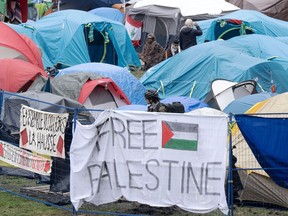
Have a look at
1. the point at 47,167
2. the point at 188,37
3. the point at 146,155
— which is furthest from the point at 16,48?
the point at 146,155

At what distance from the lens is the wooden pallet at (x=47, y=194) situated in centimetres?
1209

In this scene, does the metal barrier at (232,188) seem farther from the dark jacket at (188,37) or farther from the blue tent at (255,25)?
the blue tent at (255,25)

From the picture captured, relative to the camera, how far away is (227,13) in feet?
104

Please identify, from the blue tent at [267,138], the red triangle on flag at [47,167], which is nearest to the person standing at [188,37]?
the red triangle on flag at [47,167]

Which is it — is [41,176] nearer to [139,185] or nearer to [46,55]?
[139,185]

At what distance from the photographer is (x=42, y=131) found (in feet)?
39.2

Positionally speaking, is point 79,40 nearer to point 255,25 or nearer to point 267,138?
point 255,25

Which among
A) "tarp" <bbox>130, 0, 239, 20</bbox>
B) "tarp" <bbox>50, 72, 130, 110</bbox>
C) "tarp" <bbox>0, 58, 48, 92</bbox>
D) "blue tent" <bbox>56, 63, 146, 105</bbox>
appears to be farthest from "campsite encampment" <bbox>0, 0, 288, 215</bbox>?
"tarp" <bbox>130, 0, 239, 20</bbox>

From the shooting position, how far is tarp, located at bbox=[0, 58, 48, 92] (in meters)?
18.2

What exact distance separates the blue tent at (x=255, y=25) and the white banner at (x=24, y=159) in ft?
52.5

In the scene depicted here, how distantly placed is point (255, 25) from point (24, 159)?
54.6 feet

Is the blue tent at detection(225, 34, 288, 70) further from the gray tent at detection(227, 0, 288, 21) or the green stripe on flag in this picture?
the gray tent at detection(227, 0, 288, 21)

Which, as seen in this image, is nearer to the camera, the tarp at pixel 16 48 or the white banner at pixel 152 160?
the white banner at pixel 152 160

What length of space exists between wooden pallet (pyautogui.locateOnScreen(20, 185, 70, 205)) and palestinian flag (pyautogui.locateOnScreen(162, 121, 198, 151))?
2250 millimetres
